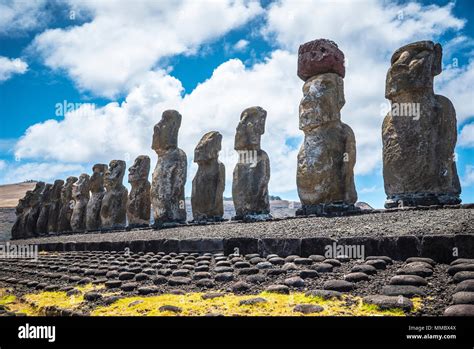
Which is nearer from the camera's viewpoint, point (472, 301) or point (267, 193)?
point (472, 301)

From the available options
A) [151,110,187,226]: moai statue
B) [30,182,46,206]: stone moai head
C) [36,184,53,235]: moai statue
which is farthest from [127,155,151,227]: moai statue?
[30,182,46,206]: stone moai head

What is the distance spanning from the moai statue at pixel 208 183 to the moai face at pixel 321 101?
4.50 meters

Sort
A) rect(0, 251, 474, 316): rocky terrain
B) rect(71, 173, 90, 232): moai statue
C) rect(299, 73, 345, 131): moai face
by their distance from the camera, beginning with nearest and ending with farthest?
1. rect(0, 251, 474, 316): rocky terrain
2. rect(299, 73, 345, 131): moai face
3. rect(71, 173, 90, 232): moai statue

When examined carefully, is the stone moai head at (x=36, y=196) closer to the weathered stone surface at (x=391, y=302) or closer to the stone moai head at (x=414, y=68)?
the stone moai head at (x=414, y=68)

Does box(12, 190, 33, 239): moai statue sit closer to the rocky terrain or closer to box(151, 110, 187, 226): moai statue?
box(151, 110, 187, 226): moai statue

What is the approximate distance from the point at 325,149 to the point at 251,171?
313cm

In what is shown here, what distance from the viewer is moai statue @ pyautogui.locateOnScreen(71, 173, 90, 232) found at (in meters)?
21.7

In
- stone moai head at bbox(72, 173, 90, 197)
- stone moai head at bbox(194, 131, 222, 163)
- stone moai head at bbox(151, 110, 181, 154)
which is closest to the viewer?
stone moai head at bbox(194, 131, 222, 163)

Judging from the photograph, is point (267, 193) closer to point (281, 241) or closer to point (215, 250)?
point (215, 250)

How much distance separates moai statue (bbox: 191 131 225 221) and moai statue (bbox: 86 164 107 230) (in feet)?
26.5

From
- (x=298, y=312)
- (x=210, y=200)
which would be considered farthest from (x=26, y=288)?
(x=210, y=200)

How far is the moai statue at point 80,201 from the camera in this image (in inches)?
853

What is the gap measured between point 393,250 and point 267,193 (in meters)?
7.14

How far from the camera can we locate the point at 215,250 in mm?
7973
